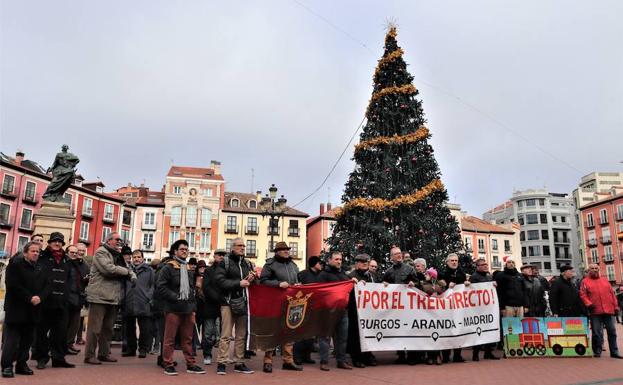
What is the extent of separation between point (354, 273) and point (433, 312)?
1.68 m

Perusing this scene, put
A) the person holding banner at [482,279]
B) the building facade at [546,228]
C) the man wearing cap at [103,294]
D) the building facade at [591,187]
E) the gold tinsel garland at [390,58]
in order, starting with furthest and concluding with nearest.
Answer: the building facade at [546,228] → the building facade at [591,187] → the gold tinsel garland at [390,58] → the person holding banner at [482,279] → the man wearing cap at [103,294]

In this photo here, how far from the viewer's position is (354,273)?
31.0ft

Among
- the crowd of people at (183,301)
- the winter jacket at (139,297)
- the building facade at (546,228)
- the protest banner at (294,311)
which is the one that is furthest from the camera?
the building facade at (546,228)

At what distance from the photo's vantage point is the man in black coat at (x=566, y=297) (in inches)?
432

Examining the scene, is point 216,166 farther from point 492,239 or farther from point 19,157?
point 492,239

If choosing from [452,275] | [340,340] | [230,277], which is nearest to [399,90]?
[452,275]

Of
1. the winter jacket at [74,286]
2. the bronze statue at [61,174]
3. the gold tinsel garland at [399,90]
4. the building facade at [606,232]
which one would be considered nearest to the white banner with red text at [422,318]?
the winter jacket at [74,286]

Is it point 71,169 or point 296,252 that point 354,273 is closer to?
point 71,169

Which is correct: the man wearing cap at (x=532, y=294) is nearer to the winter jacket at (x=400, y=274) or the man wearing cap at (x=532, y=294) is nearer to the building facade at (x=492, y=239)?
the winter jacket at (x=400, y=274)

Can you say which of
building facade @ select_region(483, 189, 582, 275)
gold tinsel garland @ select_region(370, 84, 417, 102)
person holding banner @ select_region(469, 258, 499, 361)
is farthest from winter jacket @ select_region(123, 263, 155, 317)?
building facade @ select_region(483, 189, 582, 275)

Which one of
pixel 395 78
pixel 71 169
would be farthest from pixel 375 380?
pixel 71 169

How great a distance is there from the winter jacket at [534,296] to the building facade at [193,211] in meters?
54.6

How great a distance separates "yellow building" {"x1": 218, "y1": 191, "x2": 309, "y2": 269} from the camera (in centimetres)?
6538

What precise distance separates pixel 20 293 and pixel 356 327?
542 centimetres
